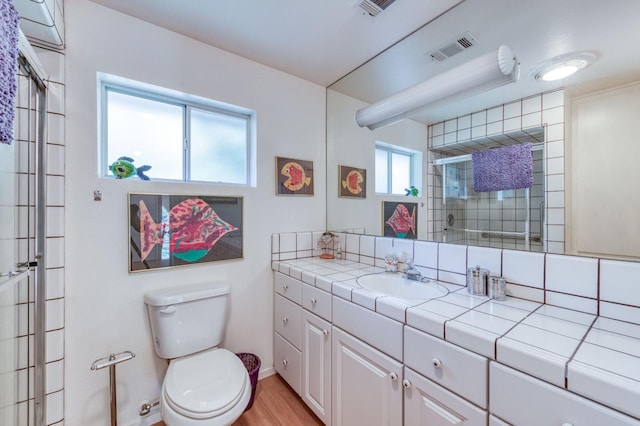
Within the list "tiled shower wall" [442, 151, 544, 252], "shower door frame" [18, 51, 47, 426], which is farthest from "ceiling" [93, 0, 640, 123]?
"shower door frame" [18, 51, 47, 426]

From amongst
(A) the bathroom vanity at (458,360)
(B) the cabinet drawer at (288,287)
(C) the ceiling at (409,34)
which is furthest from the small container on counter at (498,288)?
(B) the cabinet drawer at (288,287)

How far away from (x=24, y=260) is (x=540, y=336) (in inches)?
78.1

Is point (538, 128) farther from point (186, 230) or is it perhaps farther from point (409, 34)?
point (186, 230)

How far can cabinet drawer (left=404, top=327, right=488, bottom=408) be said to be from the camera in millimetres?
782

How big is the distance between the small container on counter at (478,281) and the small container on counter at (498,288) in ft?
0.11

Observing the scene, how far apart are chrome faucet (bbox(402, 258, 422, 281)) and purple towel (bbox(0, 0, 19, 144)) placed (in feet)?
5.42

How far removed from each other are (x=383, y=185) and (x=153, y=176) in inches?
61.3

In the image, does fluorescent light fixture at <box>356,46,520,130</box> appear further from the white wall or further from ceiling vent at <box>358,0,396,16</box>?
the white wall

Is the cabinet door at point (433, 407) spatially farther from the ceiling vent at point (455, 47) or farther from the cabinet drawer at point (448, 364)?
the ceiling vent at point (455, 47)

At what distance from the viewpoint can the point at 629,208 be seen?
978 mm

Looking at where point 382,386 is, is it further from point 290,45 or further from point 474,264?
point 290,45

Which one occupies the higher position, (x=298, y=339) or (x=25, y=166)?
(x=25, y=166)

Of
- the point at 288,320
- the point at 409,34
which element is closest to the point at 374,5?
the point at 409,34

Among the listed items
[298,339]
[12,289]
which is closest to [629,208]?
[298,339]
